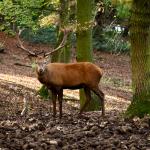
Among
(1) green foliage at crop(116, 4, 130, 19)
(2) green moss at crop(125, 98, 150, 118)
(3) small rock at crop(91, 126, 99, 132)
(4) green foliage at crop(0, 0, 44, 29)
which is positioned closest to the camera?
(3) small rock at crop(91, 126, 99, 132)

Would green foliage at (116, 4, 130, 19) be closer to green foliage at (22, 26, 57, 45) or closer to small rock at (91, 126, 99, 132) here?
small rock at (91, 126, 99, 132)

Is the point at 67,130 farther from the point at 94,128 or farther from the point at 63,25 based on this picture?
the point at 63,25

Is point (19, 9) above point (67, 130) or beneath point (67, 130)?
above

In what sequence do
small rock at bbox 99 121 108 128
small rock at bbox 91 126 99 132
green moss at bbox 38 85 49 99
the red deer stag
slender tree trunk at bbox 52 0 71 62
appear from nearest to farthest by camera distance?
small rock at bbox 91 126 99 132, small rock at bbox 99 121 108 128, the red deer stag, slender tree trunk at bbox 52 0 71 62, green moss at bbox 38 85 49 99

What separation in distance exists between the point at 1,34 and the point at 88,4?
2456 centimetres

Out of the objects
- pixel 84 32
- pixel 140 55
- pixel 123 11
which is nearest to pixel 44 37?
pixel 123 11

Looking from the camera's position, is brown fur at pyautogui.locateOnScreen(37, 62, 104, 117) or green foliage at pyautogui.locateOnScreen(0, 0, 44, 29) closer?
brown fur at pyautogui.locateOnScreen(37, 62, 104, 117)

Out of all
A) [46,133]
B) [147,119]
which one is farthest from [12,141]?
[147,119]

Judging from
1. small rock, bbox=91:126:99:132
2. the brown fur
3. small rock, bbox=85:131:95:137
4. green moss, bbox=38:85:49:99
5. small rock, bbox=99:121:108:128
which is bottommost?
green moss, bbox=38:85:49:99

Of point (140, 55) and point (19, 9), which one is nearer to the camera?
point (140, 55)

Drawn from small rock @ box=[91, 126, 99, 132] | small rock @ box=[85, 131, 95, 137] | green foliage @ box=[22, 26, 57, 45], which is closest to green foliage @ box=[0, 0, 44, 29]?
small rock @ box=[91, 126, 99, 132]

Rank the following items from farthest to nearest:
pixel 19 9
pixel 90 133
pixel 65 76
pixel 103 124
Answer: pixel 19 9
pixel 65 76
pixel 103 124
pixel 90 133

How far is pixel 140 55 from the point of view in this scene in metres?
10.8

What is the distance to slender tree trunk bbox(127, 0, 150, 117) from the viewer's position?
10.7 metres
